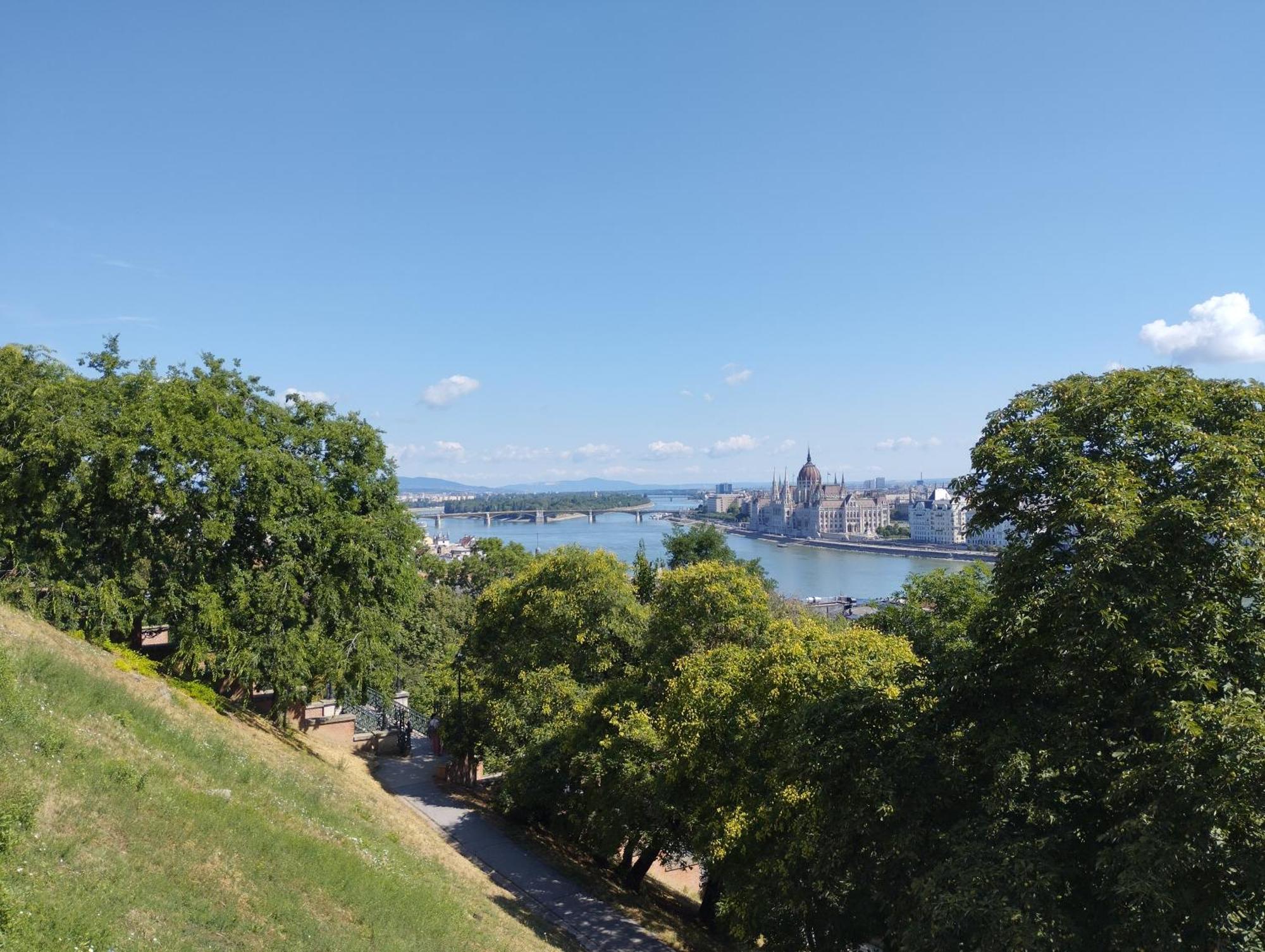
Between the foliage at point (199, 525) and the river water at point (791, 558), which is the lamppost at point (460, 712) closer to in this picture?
the foliage at point (199, 525)

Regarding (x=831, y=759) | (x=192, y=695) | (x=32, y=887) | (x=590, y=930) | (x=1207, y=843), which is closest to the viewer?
(x=32, y=887)

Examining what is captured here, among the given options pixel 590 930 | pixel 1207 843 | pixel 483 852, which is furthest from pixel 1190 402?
pixel 483 852

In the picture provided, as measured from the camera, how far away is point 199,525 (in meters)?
16.5

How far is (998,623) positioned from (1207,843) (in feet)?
8.60

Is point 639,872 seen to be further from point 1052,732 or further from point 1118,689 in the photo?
point 1118,689

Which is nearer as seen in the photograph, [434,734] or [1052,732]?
[1052,732]

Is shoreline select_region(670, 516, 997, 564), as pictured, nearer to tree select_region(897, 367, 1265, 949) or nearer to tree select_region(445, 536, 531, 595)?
tree select_region(445, 536, 531, 595)

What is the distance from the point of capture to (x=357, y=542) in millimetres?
17688

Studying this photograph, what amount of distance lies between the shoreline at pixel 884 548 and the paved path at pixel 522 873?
259ft

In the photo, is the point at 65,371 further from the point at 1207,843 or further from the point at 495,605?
the point at 1207,843

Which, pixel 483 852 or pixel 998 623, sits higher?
pixel 998 623

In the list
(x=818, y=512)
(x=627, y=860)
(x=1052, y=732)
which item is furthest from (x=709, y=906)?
(x=818, y=512)

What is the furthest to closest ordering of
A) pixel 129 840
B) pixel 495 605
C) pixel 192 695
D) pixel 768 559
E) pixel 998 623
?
pixel 768 559, pixel 495 605, pixel 192 695, pixel 998 623, pixel 129 840

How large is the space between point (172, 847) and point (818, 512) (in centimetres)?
15618
